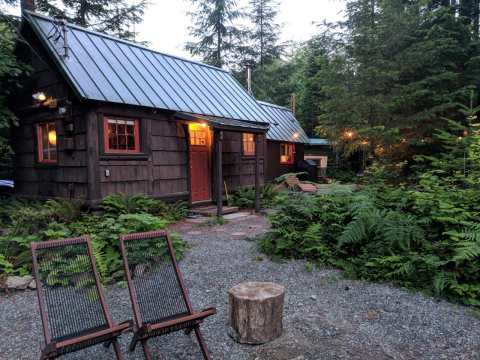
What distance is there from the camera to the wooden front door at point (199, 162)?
374 inches

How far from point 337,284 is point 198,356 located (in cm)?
216

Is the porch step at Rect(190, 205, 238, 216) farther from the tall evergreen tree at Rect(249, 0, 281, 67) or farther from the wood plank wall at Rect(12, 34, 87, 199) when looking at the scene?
the tall evergreen tree at Rect(249, 0, 281, 67)

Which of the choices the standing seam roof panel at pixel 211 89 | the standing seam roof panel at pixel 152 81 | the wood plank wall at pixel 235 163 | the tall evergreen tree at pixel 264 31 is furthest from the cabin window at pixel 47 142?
the tall evergreen tree at pixel 264 31

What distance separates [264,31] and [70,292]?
25139 millimetres

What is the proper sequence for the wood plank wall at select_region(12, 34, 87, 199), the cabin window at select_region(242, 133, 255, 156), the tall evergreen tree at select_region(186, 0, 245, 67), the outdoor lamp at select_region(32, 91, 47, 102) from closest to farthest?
the wood plank wall at select_region(12, 34, 87, 199) < the outdoor lamp at select_region(32, 91, 47, 102) < the cabin window at select_region(242, 133, 255, 156) < the tall evergreen tree at select_region(186, 0, 245, 67)


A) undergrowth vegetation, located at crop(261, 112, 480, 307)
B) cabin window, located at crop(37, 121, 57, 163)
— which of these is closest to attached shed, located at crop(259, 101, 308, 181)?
cabin window, located at crop(37, 121, 57, 163)

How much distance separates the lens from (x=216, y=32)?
883 inches

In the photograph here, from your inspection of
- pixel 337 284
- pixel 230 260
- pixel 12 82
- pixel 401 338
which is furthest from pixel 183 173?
pixel 401 338

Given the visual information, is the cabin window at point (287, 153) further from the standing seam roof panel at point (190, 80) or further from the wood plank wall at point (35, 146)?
the wood plank wall at point (35, 146)

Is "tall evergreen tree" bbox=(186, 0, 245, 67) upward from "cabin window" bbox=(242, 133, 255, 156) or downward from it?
upward

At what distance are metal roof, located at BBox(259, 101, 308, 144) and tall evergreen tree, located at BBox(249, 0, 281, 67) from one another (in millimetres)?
7410

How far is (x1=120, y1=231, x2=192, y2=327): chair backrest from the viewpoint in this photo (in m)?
2.74

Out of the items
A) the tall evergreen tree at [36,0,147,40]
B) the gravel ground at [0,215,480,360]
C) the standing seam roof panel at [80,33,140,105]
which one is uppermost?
the tall evergreen tree at [36,0,147,40]

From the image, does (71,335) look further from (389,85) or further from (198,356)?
(389,85)
